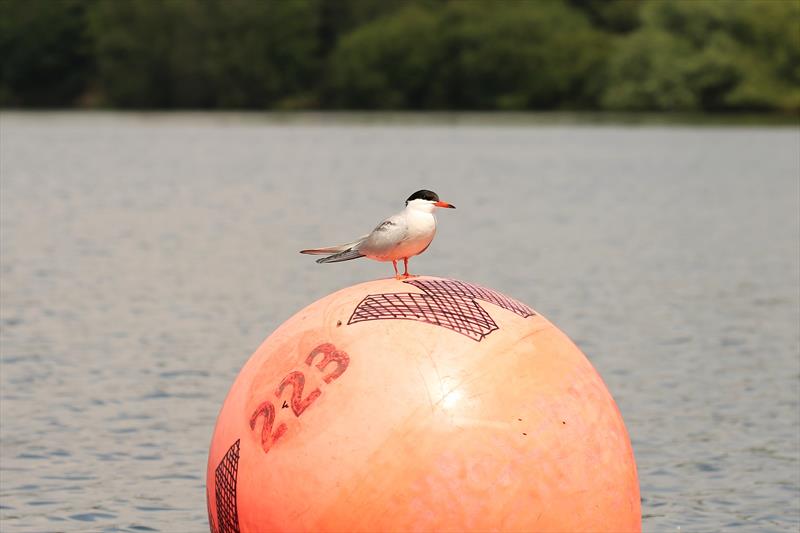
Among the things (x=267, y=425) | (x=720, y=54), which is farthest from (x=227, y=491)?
(x=720, y=54)

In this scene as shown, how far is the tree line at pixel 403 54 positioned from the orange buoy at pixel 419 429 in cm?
9635

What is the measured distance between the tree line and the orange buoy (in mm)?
96346

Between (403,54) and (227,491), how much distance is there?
398 ft

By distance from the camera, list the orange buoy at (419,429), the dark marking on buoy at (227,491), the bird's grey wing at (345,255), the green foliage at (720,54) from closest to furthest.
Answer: the orange buoy at (419,429)
the dark marking on buoy at (227,491)
the bird's grey wing at (345,255)
the green foliage at (720,54)

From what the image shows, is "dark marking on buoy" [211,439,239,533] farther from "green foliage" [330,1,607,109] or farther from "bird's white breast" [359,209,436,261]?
"green foliage" [330,1,607,109]

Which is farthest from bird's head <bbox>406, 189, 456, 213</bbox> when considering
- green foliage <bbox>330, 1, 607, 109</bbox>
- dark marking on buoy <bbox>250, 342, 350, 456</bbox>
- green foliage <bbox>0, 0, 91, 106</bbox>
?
green foliage <bbox>0, 0, 91, 106</bbox>

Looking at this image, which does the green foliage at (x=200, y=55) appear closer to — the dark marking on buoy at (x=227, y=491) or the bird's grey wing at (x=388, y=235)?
the bird's grey wing at (x=388, y=235)

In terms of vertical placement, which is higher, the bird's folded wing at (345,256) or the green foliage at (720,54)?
the bird's folded wing at (345,256)

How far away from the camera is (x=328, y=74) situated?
137 m

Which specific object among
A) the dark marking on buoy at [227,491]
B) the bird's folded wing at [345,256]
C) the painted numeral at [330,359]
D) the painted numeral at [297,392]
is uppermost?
the bird's folded wing at [345,256]

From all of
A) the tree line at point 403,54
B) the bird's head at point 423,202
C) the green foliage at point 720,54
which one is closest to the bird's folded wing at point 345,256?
the bird's head at point 423,202

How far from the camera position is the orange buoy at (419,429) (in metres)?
6.98

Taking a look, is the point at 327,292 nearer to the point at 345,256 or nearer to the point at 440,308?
the point at 345,256

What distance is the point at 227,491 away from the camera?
7.53m
